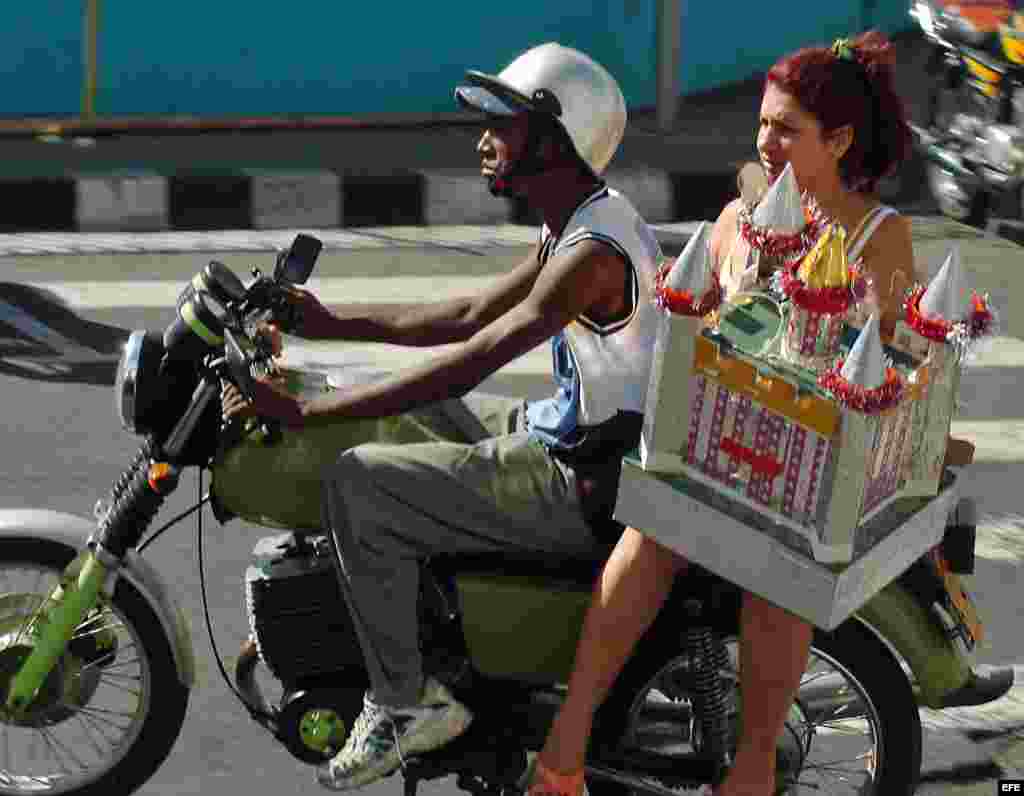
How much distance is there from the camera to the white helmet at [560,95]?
3.83 m

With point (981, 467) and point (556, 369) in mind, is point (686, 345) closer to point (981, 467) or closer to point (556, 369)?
point (556, 369)

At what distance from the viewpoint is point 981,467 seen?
21.3ft

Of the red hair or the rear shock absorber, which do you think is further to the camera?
the red hair

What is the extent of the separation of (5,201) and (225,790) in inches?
218

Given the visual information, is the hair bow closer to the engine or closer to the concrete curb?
the engine

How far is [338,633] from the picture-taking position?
3949 mm

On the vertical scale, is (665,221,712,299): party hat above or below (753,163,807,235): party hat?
below

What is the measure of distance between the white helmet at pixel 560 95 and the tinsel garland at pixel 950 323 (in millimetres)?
542

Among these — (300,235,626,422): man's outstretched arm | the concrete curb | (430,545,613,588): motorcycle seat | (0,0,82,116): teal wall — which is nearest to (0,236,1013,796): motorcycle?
(430,545,613,588): motorcycle seat

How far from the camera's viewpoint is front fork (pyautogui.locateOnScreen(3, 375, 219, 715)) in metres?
3.90

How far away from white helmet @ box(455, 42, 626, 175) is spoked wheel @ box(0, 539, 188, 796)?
1017 mm

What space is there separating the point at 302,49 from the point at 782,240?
7.24 metres

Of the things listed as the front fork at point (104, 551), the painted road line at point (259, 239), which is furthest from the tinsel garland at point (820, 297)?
the painted road line at point (259, 239)

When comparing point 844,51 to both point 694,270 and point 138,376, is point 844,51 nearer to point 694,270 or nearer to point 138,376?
point 694,270
